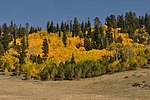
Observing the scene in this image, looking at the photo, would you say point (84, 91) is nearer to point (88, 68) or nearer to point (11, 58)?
point (88, 68)

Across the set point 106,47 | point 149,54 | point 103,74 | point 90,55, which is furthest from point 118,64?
point 106,47

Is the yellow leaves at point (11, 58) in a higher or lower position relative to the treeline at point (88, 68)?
higher

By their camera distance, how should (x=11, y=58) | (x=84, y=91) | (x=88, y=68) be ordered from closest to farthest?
(x=84, y=91) < (x=88, y=68) < (x=11, y=58)

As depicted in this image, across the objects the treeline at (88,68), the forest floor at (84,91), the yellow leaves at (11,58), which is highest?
the yellow leaves at (11,58)

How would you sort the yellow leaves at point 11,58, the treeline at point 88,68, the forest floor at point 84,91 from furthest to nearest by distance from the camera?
the yellow leaves at point 11,58 < the treeline at point 88,68 < the forest floor at point 84,91

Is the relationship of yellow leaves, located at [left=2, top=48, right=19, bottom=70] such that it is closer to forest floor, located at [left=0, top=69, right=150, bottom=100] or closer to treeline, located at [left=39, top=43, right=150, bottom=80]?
treeline, located at [left=39, top=43, right=150, bottom=80]

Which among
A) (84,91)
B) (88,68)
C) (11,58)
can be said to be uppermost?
(11,58)

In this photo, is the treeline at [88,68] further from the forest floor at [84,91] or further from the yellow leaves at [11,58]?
the forest floor at [84,91]

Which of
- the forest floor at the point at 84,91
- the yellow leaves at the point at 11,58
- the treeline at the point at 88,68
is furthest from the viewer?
the yellow leaves at the point at 11,58

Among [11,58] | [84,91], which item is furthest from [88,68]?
[84,91]

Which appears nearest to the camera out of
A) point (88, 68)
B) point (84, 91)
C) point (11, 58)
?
point (84, 91)

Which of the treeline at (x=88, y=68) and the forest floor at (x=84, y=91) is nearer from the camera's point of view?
the forest floor at (x=84, y=91)

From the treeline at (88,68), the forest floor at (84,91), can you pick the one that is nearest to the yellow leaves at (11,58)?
the treeline at (88,68)

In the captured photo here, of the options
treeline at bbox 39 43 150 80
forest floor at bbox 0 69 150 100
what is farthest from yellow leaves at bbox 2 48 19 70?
forest floor at bbox 0 69 150 100
